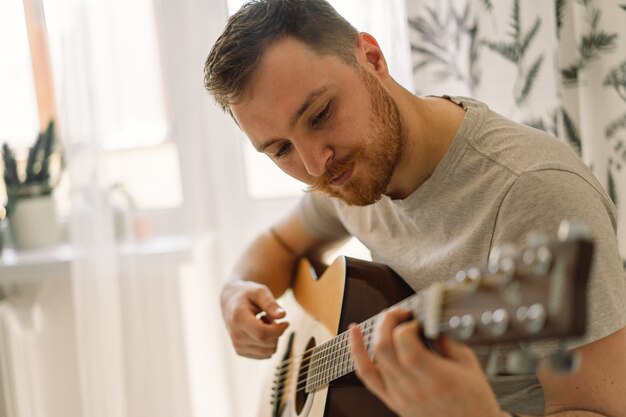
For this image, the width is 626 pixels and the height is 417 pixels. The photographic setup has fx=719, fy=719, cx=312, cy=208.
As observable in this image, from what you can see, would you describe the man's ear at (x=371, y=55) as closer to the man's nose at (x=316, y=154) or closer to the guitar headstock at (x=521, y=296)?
the man's nose at (x=316, y=154)

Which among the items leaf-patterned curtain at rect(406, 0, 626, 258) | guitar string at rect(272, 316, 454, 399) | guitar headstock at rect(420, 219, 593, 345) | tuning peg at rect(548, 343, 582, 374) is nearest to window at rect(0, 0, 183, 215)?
guitar string at rect(272, 316, 454, 399)

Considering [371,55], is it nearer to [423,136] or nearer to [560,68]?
[423,136]

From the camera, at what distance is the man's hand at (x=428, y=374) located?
70 cm

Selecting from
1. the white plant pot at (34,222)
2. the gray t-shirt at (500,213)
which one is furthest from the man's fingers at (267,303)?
the white plant pot at (34,222)

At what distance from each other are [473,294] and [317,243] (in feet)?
3.02

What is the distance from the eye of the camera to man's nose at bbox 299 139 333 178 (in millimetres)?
1056

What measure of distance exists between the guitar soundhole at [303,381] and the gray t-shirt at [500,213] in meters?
0.21

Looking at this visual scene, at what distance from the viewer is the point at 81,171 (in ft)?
6.04

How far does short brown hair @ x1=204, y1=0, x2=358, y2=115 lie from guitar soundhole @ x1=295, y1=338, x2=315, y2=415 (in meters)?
0.44

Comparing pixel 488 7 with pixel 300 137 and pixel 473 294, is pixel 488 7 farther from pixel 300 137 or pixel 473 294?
pixel 473 294

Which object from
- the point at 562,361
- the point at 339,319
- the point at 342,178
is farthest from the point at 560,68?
the point at 562,361

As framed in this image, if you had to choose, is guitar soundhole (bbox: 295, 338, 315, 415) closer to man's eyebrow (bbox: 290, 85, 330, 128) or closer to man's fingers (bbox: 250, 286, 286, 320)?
man's fingers (bbox: 250, 286, 286, 320)

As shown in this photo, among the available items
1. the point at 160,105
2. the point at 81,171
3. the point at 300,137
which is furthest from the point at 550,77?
the point at 81,171

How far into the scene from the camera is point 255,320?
4.36ft
